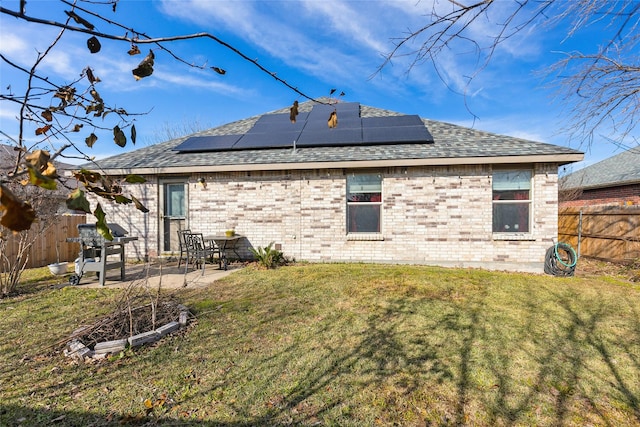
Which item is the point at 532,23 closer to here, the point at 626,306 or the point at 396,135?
the point at 626,306

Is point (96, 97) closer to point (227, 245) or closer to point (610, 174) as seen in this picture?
point (227, 245)

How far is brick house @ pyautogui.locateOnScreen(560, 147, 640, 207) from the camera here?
1377cm

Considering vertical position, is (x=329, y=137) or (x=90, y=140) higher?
(x=329, y=137)

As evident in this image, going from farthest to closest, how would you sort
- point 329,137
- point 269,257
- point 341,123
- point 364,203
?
point 341,123 → point 329,137 → point 364,203 → point 269,257

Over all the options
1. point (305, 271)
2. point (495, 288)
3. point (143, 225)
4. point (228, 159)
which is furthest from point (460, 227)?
point (143, 225)

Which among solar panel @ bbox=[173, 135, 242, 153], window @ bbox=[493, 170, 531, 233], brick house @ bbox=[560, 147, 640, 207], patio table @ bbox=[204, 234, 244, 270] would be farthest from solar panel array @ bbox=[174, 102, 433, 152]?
brick house @ bbox=[560, 147, 640, 207]

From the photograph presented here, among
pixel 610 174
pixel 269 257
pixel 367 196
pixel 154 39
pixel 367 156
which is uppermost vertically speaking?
pixel 610 174

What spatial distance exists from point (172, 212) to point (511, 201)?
9451 millimetres

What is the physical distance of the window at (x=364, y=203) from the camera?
27.8 ft

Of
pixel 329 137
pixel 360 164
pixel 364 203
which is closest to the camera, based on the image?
pixel 360 164

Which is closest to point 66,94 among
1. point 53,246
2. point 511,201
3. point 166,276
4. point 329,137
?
point 166,276

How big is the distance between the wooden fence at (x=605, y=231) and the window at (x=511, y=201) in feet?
10.8

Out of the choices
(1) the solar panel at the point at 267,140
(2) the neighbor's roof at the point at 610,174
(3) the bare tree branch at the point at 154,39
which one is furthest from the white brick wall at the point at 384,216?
(2) the neighbor's roof at the point at 610,174

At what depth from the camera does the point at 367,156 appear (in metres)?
8.31
